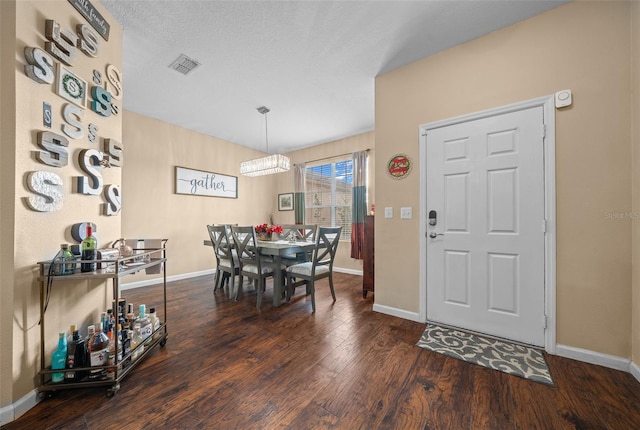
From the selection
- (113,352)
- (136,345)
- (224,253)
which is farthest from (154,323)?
(224,253)

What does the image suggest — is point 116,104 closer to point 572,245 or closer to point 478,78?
point 478,78

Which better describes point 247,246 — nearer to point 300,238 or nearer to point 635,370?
point 300,238

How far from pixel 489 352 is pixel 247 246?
2.57 meters

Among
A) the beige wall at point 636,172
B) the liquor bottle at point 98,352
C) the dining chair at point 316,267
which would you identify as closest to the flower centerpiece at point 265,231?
the dining chair at point 316,267

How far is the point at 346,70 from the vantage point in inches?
107

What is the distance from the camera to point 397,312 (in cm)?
257

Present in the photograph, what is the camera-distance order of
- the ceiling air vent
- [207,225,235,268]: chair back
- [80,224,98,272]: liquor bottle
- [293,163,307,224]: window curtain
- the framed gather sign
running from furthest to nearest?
[293,163,307,224]: window curtain < the framed gather sign < [207,225,235,268]: chair back < the ceiling air vent < [80,224,98,272]: liquor bottle

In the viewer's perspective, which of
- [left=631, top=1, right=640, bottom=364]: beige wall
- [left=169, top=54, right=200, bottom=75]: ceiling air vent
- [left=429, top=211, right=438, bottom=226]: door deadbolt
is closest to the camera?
[left=631, top=1, right=640, bottom=364]: beige wall

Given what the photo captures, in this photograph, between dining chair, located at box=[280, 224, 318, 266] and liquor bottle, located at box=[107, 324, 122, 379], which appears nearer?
liquor bottle, located at box=[107, 324, 122, 379]

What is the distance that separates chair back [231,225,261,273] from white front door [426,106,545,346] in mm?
1877

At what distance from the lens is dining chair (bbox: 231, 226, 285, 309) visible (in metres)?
2.74

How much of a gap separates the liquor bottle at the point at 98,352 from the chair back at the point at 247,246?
1.42 metres

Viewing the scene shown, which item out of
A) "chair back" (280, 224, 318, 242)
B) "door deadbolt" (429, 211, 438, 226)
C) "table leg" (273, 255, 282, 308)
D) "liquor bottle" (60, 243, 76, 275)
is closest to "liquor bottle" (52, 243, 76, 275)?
"liquor bottle" (60, 243, 76, 275)

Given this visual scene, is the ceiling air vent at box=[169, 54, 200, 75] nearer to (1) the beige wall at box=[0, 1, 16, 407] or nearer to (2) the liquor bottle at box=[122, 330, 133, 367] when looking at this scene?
(1) the beige wall at box=[0, 1, 16, 407]
